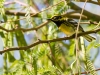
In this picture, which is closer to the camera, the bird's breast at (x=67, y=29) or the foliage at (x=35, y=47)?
the foliage at (x=35, y=47)

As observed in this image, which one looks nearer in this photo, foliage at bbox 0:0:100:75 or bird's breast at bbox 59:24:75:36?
foliage at bbox 0:0:100:75

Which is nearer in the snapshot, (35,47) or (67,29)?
(35,47)

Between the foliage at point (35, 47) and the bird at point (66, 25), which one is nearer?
the foliage at point (35, 47)

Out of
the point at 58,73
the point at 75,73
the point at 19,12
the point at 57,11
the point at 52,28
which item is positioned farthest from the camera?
the point at 19,12

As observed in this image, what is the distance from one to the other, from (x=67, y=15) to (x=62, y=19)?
0.73 ft

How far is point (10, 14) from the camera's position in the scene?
6.40ft

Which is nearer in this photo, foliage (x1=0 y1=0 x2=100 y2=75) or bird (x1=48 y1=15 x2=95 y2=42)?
foliage (x1=0 y1=0 x2=100 y2=75)

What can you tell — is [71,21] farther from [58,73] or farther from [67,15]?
[58,73]

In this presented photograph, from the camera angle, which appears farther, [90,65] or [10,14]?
[10,14]

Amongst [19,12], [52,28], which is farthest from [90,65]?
[19,12]

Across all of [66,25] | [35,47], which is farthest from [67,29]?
[35,47]

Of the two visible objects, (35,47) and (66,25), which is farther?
(66,25)

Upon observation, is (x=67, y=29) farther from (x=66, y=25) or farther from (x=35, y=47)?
(x=35, y=47)

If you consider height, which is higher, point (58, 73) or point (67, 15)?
point (67, 15)
